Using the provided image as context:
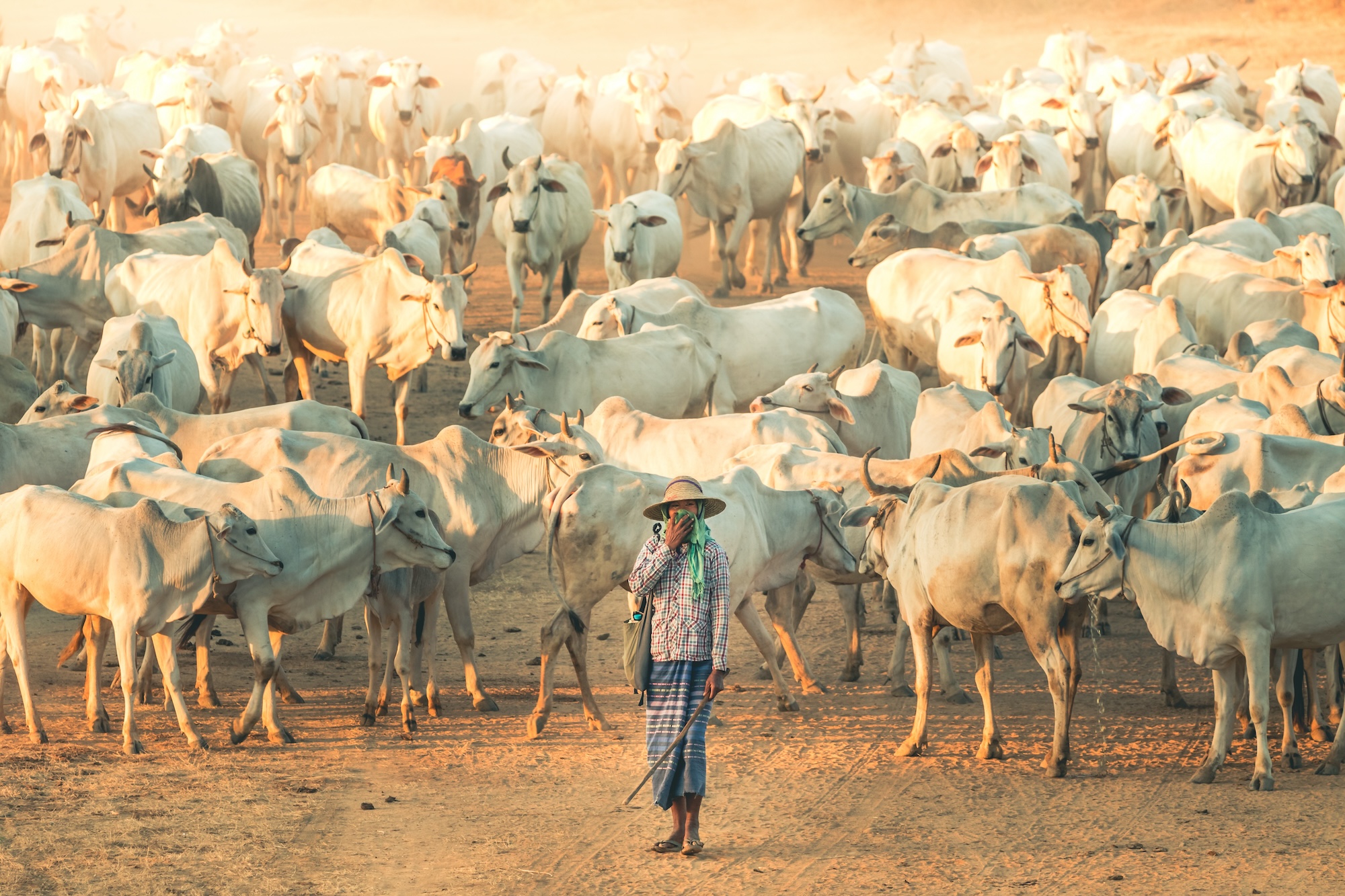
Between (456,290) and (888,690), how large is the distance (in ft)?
19.4

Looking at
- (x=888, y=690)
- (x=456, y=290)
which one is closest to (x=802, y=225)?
(x=456, y=290)

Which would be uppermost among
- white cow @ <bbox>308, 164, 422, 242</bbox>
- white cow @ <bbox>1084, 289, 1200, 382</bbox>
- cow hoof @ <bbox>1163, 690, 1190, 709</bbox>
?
white cow @ <bbox>308, 164, 422, 242</bbox>

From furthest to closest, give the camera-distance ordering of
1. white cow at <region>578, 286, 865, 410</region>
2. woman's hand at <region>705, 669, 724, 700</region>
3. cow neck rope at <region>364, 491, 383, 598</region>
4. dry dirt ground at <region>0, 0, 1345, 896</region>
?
white cow at <region>578, 286, 865, 410</region>
cow neck rope at <region>364, 491, 383, 598</region>
dry dirt ground at <region>0, 0, 1345, 896</region>
woman's hand at <region>705, 669, 724, 700</region>

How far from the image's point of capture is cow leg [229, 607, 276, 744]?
8.54 m

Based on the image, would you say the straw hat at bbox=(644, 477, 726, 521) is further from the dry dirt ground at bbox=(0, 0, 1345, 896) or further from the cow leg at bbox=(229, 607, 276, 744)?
the cow leg at bbox=(229, 607, 276, 744)

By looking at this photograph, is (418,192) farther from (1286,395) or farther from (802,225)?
(1286,395)

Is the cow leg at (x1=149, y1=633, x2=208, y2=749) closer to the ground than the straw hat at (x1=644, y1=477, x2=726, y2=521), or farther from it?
closer to the ground

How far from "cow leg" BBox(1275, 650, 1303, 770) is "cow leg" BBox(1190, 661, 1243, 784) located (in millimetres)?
365

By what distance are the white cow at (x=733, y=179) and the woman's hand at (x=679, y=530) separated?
14.0 m

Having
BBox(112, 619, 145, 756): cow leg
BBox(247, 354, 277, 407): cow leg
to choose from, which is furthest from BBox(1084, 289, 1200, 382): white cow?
BBox(112, 619, 145, 756): cow leg

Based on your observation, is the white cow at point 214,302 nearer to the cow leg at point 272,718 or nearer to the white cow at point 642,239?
the white cow at point 642,239

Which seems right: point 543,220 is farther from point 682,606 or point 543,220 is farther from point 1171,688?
point 682,606

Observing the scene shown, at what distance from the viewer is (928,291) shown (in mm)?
16109

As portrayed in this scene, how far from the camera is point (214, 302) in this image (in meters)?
14.5
